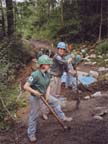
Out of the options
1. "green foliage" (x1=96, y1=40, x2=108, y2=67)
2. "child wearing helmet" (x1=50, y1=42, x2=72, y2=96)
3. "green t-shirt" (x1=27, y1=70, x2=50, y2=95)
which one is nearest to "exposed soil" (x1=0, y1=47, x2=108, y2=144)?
"child wearing helmet" (x1=50, y1=42, x2=72, y2=96)

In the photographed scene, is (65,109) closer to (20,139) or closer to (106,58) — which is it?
(20,139)

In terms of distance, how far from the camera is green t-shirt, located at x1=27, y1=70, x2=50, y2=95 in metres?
5.89

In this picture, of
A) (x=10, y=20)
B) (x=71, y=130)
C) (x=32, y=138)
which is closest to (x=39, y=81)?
(x=32, y=138)

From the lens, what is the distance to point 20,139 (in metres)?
6.47

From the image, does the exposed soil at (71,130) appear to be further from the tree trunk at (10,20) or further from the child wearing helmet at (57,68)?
the tree trunk at (10,20)

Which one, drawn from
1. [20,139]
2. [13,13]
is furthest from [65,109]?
[13,13]

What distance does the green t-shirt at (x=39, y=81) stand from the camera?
5.89m

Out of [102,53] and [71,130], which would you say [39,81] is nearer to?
→ [71,130]

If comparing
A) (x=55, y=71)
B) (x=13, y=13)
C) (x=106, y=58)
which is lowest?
(x=106, y=58)

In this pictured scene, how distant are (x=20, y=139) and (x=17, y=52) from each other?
6.81 metres

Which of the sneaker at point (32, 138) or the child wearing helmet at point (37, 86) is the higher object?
the child wearing helmet at point (37, 86)

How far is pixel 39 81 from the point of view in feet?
19.6

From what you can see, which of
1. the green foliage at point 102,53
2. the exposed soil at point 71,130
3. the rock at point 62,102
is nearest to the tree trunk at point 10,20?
the green foliage at point 102,53

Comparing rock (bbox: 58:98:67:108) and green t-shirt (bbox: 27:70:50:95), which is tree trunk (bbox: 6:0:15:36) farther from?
green t-shirt (bbox: 27:70:50:95)
